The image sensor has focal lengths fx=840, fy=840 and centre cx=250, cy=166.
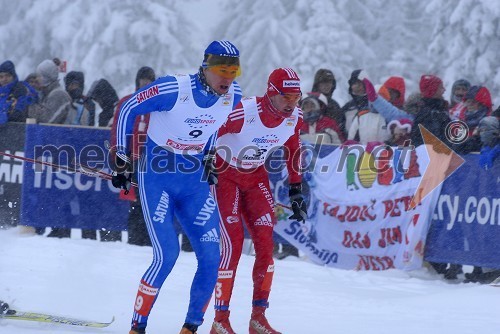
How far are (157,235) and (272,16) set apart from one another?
2730cm

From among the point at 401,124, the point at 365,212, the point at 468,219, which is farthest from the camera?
the point at 401,124

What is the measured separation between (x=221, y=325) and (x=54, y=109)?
5731 mm

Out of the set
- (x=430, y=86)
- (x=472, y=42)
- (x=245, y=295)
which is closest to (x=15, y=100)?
(x=245, y=295)

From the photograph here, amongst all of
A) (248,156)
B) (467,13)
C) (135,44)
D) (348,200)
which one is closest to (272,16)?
(135,44)

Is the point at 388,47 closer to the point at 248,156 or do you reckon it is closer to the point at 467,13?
the point at 467,13

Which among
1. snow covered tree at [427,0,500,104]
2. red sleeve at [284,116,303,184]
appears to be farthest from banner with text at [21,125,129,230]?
snow covered tree at [427,0,500,104]

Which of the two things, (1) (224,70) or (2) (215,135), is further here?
(2) (215,135)

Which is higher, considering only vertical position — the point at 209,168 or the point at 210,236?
the point at 209,168

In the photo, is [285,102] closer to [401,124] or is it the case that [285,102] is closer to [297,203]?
[297,203]

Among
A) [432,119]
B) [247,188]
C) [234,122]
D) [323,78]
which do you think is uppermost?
[323,78]

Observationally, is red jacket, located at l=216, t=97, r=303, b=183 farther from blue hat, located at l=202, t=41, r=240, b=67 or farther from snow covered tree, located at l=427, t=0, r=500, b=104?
snow covered tree, located at l=427, t=0, r=500, b=104

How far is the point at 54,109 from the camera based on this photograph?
10.9 metres

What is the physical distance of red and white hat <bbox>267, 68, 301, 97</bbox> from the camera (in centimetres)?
596

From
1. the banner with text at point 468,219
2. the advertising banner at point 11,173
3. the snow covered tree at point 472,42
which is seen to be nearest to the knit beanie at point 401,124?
the banner with text at point 468,219
